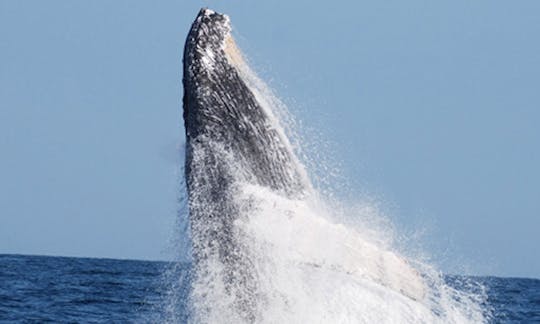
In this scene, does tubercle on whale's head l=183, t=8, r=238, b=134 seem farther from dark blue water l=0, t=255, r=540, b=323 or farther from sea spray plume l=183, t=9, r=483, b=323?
dark blue water l=0, t=255, r=540, b=323

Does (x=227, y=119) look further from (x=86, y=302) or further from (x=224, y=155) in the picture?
(x=86, y=302)

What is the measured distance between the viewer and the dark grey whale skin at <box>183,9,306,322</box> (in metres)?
5.81

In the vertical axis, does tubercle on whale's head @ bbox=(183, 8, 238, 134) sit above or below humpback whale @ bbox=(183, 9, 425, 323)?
above

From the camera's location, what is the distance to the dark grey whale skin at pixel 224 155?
19.1 ft

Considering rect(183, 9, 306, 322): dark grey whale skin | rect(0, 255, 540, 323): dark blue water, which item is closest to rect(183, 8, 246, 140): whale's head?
rect(183, 9, 306, 322): dark grey whale skin

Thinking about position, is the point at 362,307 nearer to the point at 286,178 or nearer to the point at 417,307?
the point at 417,307

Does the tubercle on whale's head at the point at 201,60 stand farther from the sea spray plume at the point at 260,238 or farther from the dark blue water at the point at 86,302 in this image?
the dark blue water at the point at 86,302

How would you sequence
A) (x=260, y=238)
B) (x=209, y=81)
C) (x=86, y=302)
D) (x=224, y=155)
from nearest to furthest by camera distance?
1. (x=260, y=238)
2. (x=224, y=155)
3. (x=209, y=81)
4. (x=86, y=302)

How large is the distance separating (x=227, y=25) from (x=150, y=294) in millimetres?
23832

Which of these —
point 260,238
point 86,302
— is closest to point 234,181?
point 260,238

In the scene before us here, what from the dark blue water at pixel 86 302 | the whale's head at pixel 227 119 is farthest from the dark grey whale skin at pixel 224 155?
the dark blue water at pixel 86 302

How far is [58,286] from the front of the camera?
28000 millimetres

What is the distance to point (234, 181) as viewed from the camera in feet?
19.5

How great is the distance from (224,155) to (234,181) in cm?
17
